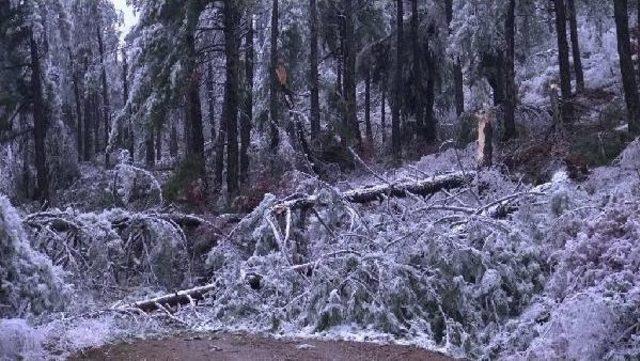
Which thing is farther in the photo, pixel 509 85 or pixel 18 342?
pixel 509 85

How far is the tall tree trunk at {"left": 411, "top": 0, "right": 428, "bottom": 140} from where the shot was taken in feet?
73.3

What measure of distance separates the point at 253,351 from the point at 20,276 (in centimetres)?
233

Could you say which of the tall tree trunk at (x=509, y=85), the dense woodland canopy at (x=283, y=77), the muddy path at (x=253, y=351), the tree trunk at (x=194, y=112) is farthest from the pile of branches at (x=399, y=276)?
the tall tree trunk at (x=509, y=85)

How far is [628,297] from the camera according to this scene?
504 cm

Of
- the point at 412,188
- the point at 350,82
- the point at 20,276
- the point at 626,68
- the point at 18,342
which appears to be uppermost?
the point at 350,82

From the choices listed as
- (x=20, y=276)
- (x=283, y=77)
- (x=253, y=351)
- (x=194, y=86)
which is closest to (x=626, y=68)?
(x=283, y=77)

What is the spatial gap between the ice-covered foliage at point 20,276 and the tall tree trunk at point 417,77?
17449mm

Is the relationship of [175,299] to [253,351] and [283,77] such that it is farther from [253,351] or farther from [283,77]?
[283,77]

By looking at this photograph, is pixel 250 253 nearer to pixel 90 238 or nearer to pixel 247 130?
pixel 90 238

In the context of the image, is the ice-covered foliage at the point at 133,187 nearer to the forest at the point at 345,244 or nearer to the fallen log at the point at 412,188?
the forest at the point at 345,244

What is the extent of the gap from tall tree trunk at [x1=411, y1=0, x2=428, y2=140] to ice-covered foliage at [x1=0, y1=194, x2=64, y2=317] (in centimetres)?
1745

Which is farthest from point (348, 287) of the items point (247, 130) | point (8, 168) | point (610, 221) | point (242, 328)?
point (8, 168)

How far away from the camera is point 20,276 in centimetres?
639

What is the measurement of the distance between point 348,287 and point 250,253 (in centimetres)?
268
